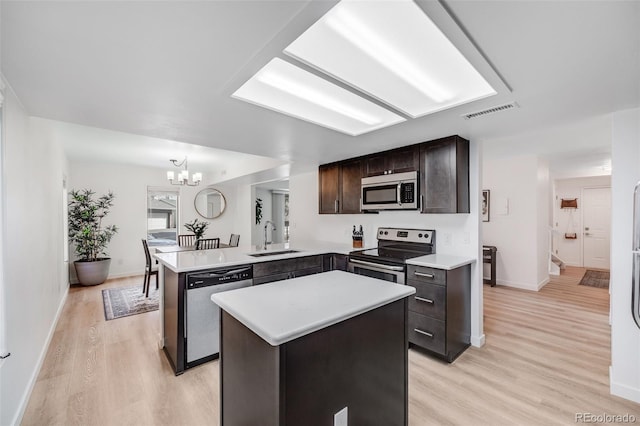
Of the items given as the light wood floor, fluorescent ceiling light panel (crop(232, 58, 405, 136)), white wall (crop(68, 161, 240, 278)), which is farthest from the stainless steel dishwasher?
white wall (crop(68, 161, 240, 278))

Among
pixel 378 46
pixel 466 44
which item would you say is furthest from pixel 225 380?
pixel 466 44

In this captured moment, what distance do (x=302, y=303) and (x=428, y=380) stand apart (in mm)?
1624

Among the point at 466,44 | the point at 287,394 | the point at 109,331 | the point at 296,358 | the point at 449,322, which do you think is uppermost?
the point at 466,44

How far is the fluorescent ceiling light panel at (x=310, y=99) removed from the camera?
171cm

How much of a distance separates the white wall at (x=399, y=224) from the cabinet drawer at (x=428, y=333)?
57cm

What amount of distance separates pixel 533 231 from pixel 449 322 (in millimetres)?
3474

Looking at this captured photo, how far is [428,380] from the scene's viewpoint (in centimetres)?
229

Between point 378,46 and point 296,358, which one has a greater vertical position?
point 378,46

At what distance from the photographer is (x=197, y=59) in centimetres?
142

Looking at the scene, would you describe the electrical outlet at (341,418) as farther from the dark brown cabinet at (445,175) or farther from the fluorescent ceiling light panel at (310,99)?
the dark brown cabinet at (445,175)

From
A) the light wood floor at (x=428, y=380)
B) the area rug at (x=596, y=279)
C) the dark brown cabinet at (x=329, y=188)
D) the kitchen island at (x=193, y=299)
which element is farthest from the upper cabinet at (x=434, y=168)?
the area rug at (x=596, y=279)

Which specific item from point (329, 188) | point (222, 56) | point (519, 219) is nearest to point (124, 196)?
point (329, 188)

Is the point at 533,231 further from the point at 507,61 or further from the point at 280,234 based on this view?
the point at 280,234

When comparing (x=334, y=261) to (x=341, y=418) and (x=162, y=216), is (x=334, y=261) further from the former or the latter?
(x=162, y=216)
